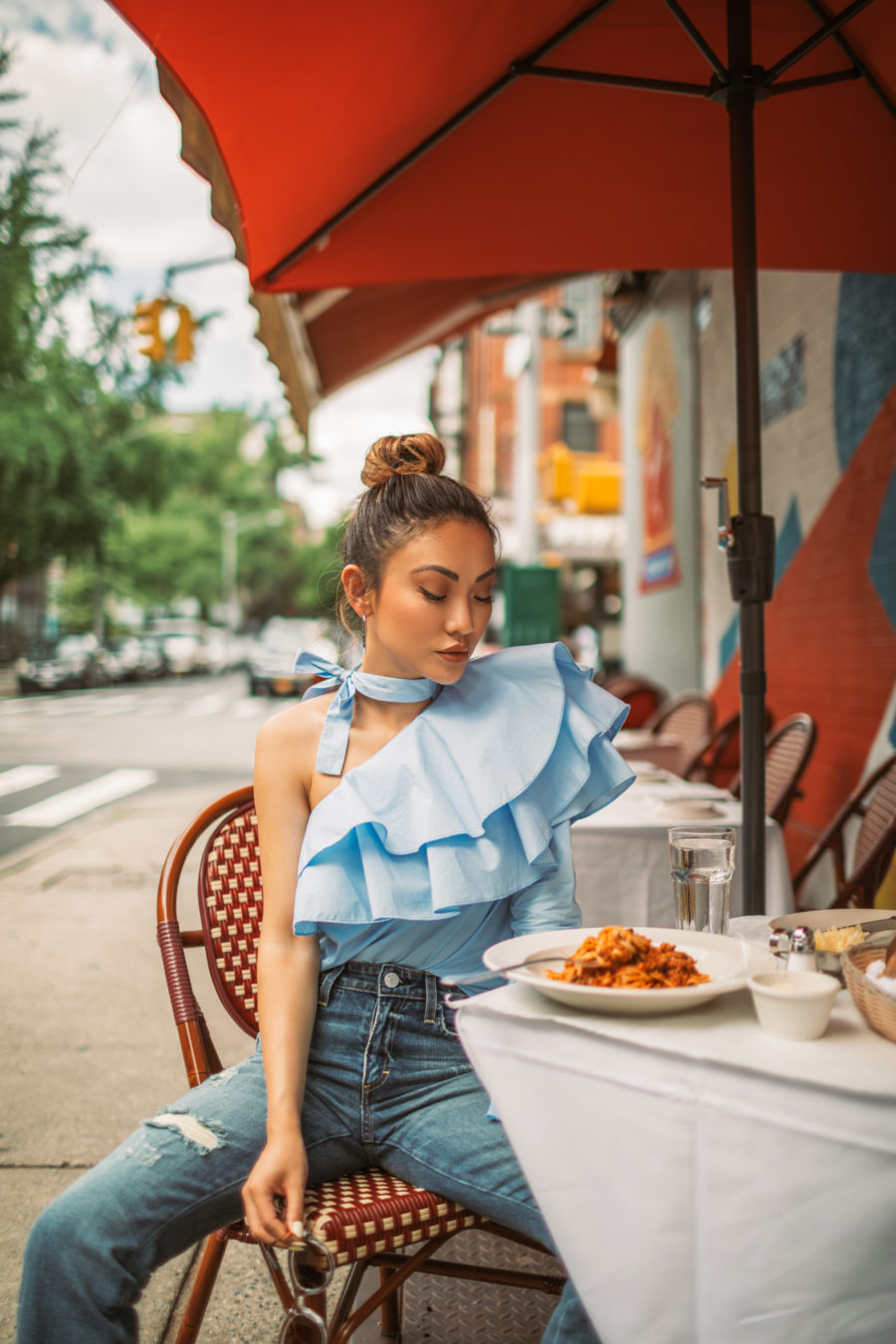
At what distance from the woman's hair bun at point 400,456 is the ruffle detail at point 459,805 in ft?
1.29

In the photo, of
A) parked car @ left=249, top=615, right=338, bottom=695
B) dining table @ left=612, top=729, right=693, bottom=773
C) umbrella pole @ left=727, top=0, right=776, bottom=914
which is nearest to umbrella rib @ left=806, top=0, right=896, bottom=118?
umbrella pole @ left=727, top=0, right=776, bottom=914

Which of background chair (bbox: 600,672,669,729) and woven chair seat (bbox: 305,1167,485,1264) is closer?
woven chair seat (bbox: 305,1167,485,1264)

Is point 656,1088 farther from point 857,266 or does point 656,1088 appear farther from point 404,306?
point 404,306

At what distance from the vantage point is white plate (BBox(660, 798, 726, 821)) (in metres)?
3.39

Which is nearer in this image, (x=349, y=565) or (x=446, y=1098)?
(x=446, y=1098)

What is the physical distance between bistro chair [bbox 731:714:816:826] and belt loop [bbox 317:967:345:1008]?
2.61 meters

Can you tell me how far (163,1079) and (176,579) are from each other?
1880 inches

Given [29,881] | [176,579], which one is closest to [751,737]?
[29,881]

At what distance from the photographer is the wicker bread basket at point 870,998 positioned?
1.17m

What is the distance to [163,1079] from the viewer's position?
11.8 ft

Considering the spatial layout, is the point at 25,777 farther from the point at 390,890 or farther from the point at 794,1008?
the point at 794,1008

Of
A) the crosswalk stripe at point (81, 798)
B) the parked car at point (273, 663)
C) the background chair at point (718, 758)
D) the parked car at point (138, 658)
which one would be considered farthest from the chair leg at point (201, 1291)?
the parked car at point (138, 658)

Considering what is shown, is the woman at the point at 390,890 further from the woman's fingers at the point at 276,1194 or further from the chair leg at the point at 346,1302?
the chair leg at the point at 346,1302

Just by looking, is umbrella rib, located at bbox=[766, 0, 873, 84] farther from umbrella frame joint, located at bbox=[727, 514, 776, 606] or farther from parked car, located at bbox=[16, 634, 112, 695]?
parked car, located at bbox=[16, 634, 112, 695]
